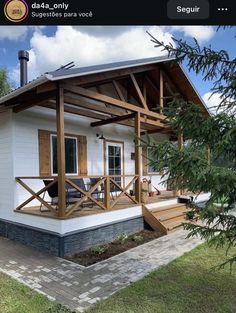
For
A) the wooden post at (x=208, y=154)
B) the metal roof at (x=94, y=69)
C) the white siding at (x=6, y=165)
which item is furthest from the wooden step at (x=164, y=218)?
the wooden post at (x=208, y=154)

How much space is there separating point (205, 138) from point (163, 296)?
2.15 m

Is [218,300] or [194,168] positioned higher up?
[194,168]

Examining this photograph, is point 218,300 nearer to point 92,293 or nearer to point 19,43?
point 92,293

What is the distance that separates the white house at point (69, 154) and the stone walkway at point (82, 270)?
55cm

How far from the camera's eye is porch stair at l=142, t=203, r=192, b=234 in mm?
6961

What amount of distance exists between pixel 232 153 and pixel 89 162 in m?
6.35

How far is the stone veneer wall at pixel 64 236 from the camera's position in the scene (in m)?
5.29

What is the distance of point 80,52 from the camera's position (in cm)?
981

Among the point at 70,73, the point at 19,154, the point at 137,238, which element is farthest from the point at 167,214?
the point at 70,73

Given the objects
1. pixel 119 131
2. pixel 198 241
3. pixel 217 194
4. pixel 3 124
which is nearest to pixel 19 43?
pixel 3 124

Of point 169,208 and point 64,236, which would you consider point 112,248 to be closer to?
point 64,236

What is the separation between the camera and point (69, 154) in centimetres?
809

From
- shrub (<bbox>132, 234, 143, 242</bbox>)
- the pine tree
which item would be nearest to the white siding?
shrub (<bbox>132, 234, 143, 242</bbox>)

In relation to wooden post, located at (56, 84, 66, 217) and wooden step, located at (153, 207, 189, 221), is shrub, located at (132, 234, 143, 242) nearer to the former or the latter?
wooden step, located at (153, 207, 189, 221)
